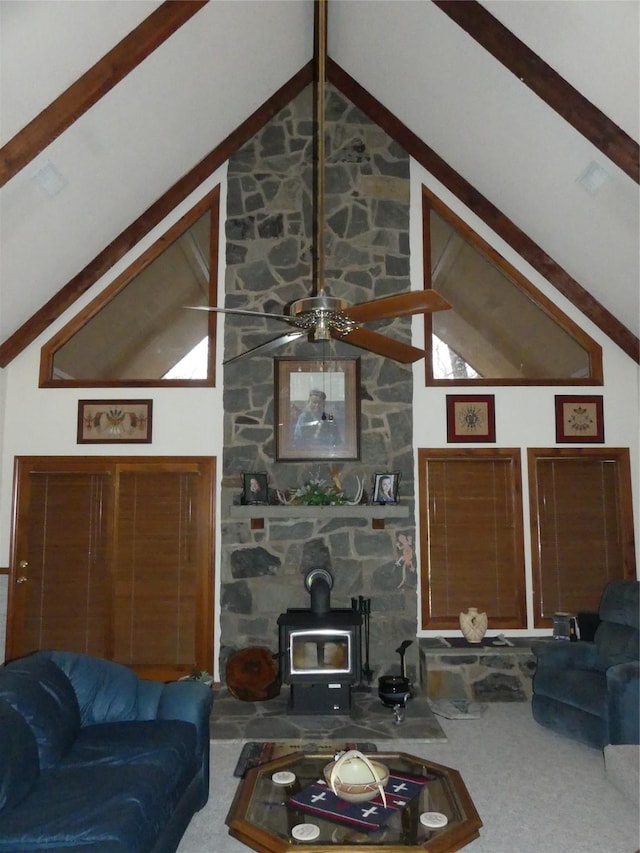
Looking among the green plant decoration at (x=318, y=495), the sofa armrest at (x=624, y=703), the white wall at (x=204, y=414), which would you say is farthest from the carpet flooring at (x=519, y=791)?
the green plant decoration at (x=318, y=495)

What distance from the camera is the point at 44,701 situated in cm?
311

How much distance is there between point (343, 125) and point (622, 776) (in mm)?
5810

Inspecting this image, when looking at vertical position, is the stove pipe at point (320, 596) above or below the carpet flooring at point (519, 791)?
above

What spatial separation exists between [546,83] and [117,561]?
502 centimetres

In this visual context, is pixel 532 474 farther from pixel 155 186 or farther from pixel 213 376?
pixel 155 186

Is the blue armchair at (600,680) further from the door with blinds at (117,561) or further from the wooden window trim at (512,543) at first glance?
the door with blinds at (117,561)

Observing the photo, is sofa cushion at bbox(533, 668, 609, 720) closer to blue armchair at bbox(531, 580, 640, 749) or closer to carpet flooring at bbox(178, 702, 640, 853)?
blue armchair at bbox(531, 580, 640, 749)

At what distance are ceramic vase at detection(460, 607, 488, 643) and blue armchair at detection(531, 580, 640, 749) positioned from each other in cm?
77

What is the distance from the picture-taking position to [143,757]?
2.97 m

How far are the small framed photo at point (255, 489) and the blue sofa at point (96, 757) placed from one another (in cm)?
211

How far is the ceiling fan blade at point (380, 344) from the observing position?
386 centimetres

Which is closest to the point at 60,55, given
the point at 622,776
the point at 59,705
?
the point at 59,705

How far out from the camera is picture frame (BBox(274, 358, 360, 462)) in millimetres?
5777

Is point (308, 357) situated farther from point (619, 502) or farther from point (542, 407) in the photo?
point (619, 502)
